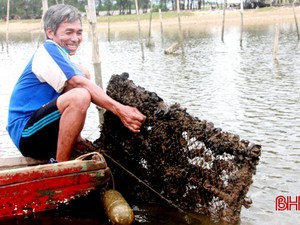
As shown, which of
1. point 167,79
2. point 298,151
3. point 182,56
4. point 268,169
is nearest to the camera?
point 268,169

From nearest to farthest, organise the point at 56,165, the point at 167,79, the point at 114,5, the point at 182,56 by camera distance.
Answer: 1. the point at 56,165
2. the point at 167,79
3. the point at 182,56
4. the point at 114,5

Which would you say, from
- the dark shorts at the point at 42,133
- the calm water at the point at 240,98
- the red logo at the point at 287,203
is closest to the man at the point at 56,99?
the dark shorts at the point at 42,133

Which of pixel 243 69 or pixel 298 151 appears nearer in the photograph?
pixel 298 151

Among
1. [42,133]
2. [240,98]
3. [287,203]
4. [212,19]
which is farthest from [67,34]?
[212,19]

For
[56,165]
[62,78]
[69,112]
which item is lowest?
[56,165]

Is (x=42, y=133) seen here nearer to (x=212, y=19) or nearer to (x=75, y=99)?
(x=75, y=99)

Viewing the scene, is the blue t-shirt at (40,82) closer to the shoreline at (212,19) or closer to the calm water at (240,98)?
the calm water at (240,98)

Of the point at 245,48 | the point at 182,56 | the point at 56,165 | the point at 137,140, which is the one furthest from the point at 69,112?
the point at 245,48

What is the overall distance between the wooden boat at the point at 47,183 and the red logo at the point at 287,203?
81.9 inches

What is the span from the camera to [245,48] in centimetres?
2688

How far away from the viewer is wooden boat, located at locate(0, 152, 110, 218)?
14.6 ft

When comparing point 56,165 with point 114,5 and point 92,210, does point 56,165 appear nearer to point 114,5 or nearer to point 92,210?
point 92,210

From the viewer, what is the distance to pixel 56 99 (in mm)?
4668

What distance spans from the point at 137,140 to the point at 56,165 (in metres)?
0.96
